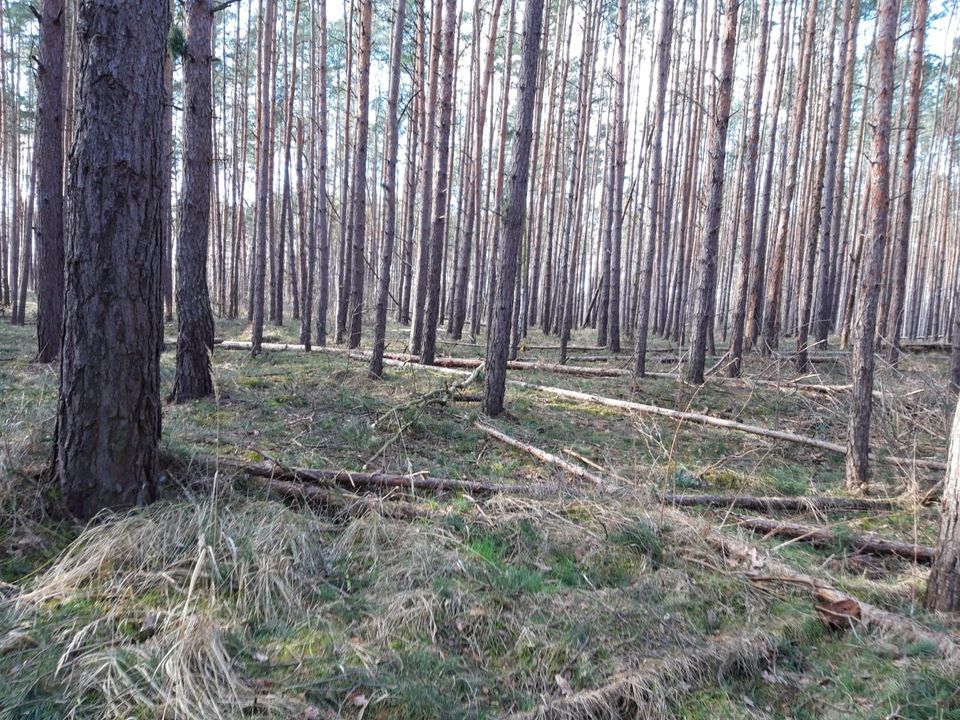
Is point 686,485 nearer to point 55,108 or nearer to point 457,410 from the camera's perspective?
point 457,410

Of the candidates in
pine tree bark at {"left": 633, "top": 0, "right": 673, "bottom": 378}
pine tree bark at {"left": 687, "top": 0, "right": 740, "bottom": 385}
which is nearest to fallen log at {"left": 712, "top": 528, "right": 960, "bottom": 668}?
pine tree bark at {"left": 687, "top": 0, "right": 740, "bottom": 385}

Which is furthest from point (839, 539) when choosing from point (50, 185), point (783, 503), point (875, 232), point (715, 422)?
point (50, 185)

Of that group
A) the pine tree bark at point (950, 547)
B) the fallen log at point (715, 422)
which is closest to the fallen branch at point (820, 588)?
the pine tree bark at point (950, 547)

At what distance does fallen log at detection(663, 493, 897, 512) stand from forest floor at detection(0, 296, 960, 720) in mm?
126

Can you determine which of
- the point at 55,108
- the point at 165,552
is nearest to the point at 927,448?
the point at 165,552

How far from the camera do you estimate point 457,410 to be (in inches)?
331

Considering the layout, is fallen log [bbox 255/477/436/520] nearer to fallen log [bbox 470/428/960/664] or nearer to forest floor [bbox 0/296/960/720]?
forest floor [bbox 0/296/960/720]

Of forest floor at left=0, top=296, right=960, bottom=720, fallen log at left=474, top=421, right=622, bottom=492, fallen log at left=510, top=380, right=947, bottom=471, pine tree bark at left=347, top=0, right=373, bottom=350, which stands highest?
pine tree bark at left=347, top=0, right=373, bottom=350

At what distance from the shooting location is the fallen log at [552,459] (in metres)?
5.50

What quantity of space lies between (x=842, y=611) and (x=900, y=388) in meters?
5.93

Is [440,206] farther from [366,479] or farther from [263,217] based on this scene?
[366,479]

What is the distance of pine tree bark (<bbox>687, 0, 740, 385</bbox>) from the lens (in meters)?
10.4

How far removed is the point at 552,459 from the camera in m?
6.34

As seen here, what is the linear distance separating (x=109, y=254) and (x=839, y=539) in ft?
18.0
